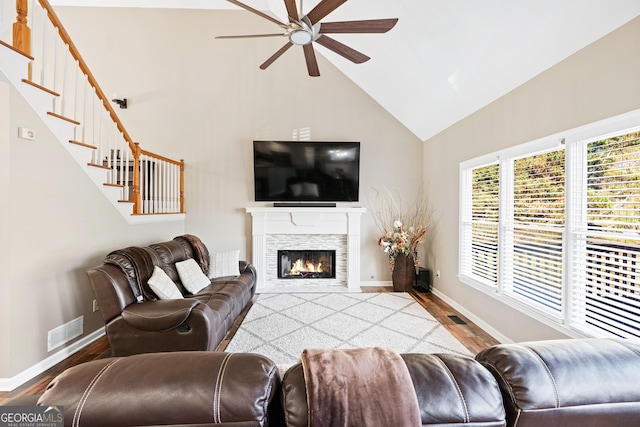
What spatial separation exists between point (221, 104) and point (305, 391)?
16.0 feet

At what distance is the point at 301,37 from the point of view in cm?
221

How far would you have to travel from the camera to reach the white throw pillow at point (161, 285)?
2.58m

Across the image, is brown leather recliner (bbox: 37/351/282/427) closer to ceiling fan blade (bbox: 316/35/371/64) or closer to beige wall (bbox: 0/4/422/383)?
ceiling fan blade (bbox: 316/35/371/64)

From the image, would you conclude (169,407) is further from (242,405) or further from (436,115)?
(436,115)

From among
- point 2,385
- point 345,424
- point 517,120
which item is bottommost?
point 2,385

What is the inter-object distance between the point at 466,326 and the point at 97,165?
173 inches

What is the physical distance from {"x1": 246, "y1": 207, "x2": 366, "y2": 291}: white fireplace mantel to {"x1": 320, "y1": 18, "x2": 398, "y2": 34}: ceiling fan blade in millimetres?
2776

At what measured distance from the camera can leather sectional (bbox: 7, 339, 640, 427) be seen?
670 millimetres

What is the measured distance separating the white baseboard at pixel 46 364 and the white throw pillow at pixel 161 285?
934 millimetres

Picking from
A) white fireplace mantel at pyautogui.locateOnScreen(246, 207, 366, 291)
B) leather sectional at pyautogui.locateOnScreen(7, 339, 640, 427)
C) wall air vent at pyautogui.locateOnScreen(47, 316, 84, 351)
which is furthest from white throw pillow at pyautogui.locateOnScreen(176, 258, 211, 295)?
leather sectional at pyautogui.locateOnScreen(7, 339, 640, 427)

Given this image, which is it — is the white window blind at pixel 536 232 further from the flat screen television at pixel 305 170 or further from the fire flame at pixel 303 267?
the fire flame at pixel 303 267

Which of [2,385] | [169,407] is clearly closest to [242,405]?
[169,407]

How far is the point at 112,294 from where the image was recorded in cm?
228

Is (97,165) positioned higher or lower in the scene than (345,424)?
higher
